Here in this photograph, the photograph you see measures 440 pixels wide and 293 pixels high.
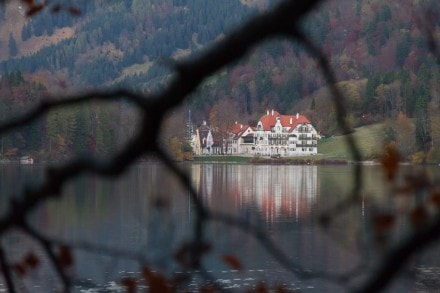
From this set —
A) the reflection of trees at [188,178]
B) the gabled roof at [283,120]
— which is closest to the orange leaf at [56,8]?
the reflection of trees at [188,178]

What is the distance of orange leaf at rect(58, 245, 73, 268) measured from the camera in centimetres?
248

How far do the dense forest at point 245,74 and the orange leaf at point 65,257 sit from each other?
992mm

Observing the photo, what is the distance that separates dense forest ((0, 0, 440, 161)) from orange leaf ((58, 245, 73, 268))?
39.1 inches

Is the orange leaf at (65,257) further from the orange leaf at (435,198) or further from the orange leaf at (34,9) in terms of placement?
the orange leaf at (435,198)

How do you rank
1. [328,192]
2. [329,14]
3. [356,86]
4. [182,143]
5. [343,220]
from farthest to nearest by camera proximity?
[329,14]
[356,86]
[182,143]
[328,192]
[343,220]

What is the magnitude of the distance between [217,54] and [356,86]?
102319 millimetres

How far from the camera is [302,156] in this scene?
96812 millimetres

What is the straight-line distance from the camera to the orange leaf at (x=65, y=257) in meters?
2.48

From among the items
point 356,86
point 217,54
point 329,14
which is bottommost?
point 217,54

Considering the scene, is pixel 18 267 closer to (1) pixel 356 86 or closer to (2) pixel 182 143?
(2) pixel 182 143

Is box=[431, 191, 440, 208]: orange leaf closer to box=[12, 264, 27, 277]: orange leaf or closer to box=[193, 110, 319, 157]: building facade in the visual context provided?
box=[12, 264, 27, 277]: orange leaf

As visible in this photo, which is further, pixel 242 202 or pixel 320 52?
pixel 242 202

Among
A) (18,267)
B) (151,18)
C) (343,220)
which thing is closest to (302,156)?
(343,220)

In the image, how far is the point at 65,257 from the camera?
2.52 meters
